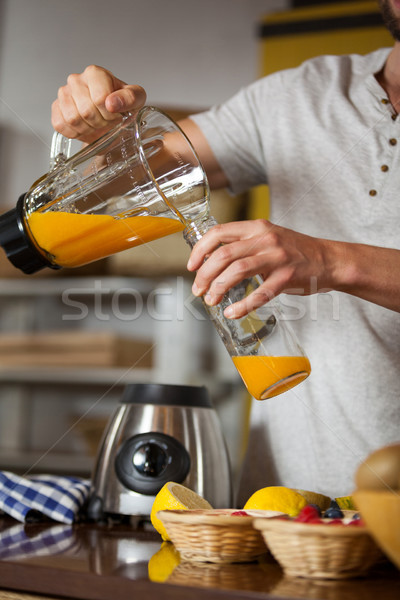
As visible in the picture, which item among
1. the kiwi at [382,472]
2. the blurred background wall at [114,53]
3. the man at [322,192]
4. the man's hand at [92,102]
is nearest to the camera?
the kiwi at [382,472]

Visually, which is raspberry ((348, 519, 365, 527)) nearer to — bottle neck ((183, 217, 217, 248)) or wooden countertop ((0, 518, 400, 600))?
wooden countertop ((0, 518, 400, 600))

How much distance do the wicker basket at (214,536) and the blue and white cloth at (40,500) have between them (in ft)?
0.99

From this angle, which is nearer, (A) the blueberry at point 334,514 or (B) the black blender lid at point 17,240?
(A) the blueberry at point 334,514

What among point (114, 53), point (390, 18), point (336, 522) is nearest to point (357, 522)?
point (336, 522)

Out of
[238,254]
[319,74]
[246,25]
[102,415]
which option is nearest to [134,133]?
[238,254]

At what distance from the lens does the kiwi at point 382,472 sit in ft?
1.47

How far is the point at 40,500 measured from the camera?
0.86 m

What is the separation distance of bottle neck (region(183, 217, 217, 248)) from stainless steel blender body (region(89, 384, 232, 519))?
28cm

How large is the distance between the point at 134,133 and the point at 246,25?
2298mm

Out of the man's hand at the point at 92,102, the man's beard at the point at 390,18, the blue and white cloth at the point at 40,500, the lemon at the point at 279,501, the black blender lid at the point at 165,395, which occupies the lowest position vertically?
the blue and white cloth at the point at 40,500

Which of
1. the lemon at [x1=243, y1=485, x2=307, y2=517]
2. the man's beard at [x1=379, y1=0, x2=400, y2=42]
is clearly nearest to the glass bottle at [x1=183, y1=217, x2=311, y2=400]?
the lemon at [x1=243, y1=485, x2=307, y2=517]

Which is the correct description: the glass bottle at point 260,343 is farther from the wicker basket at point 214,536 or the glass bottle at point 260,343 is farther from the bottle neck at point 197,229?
the wicker basket at point 214,536

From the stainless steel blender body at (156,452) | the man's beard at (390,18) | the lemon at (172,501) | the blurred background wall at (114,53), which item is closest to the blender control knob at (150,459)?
the stainless steel blender body at (156,452)

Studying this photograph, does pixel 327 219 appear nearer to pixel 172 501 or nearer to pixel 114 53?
pixel 172 501
